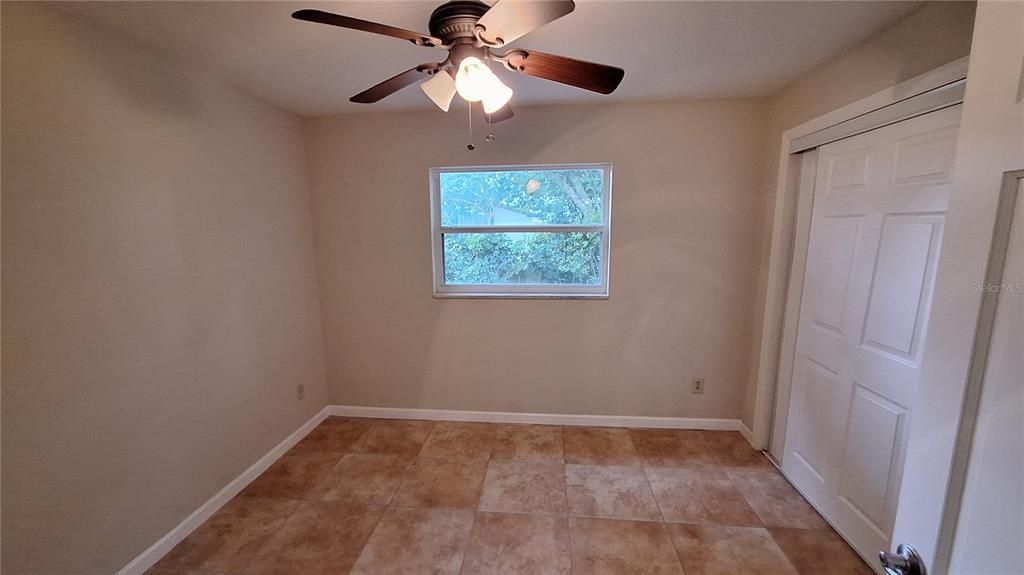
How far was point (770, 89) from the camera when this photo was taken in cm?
215

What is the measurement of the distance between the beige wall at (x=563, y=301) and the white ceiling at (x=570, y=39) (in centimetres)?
36

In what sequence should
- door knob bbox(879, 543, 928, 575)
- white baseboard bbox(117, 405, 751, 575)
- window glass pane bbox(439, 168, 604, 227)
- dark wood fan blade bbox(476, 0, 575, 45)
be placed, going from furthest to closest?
window glass pane bbox(439, 168, 604, 227) → white baseboard bbox(117, 405, 751, 575) → dark wood fan blade bbox(476, 0, 575, 45) → door knob bbox(879, 543, 928, 575)

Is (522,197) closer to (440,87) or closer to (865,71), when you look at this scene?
(440,87)

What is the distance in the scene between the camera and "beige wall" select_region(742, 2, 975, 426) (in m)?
1.28

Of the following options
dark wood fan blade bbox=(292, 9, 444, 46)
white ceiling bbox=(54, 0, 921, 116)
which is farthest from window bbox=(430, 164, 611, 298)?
dark wood fan blade bbox=(292, 9, 444, 46)

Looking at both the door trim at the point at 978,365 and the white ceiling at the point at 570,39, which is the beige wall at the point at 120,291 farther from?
the door trim at the point at 978,365

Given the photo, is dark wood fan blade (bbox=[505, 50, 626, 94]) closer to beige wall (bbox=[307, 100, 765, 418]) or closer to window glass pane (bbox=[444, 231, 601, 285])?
beige wall (bbox=[307, 100, 765, 418])

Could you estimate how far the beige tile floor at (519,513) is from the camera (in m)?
1.61

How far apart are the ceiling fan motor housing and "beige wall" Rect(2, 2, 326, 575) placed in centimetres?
143

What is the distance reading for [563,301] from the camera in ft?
8.59

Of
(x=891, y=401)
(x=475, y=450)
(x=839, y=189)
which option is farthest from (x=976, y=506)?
(x=475, y=450)

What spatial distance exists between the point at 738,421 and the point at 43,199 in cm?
382

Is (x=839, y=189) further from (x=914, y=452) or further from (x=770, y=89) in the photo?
(x=914, y=452)

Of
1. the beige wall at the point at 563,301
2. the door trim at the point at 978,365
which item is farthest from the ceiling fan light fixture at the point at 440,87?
the door trim at the point at 978,365
